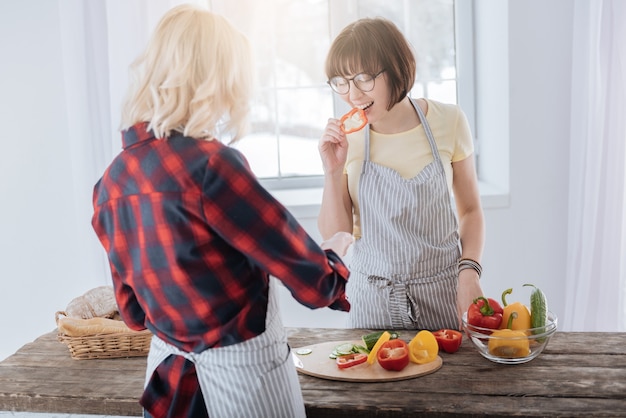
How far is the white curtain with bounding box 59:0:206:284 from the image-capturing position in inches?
127

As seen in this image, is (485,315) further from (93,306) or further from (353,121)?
(93,306)

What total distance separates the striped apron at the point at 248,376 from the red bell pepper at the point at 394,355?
1.18ft

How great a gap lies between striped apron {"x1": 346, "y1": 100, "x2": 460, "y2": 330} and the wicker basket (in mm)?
660

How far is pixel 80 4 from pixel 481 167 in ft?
Answer: 6.96

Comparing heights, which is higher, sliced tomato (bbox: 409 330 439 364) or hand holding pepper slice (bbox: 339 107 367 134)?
hand holding pepper slice (bbox: 339 107 367 134)

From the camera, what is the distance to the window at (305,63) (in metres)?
3.68

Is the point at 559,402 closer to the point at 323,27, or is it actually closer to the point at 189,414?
the point at 189,414

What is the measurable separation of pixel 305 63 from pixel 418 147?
5.43ft

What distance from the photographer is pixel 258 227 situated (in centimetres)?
135

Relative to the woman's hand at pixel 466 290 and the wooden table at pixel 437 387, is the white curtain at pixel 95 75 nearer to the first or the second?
the wooden table at pixel 437 387

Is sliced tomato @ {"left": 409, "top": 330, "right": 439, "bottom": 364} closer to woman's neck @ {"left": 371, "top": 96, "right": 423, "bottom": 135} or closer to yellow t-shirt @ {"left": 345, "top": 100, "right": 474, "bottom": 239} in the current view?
yellow t-shirt @ {"left": 345, "top": 100, "right": 474, "bottom": 239}

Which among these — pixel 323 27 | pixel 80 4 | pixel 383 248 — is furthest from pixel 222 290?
pixel 323 27

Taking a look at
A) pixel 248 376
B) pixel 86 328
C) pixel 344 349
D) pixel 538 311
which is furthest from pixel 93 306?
pixel 538 311

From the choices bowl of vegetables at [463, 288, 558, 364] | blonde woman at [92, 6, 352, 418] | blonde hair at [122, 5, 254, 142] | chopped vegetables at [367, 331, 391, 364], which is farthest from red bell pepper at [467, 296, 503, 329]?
blonde hair at [122, 5, 254, 142]
